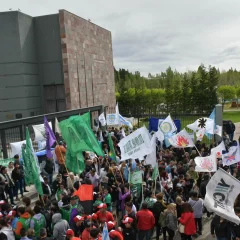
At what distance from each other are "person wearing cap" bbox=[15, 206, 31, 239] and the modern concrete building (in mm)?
15878

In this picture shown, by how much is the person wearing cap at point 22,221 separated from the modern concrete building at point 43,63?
1588cm

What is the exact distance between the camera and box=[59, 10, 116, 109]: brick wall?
24.2 m

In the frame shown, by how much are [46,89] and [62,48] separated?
11.4 feet

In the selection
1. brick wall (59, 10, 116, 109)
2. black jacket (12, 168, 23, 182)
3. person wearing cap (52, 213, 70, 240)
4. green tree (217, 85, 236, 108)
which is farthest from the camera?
green tree (217, 85, 236, 108)

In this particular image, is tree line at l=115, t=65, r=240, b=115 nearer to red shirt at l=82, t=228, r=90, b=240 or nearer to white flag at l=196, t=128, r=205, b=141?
white flag at l=196, t=128, r=205, b=141

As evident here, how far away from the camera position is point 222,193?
7.35 meters

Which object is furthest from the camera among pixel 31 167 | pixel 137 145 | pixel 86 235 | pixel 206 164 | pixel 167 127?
pixel 167 127

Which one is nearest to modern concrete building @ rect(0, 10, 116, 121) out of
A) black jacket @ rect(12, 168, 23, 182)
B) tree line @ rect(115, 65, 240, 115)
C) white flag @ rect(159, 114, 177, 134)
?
tree line @ rect(115, 65, 240, 115)

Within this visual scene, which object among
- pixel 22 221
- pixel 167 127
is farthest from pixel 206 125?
pixel 22 221

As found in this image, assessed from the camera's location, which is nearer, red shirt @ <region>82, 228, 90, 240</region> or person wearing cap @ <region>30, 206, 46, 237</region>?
red shirt @ <region>82, 228, 90, 240</region>

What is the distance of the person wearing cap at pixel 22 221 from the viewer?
7794 mm

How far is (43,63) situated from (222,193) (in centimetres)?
2013

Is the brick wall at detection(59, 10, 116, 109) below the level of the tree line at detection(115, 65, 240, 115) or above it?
above

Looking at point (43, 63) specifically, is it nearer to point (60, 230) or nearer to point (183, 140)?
point (183, 140)
